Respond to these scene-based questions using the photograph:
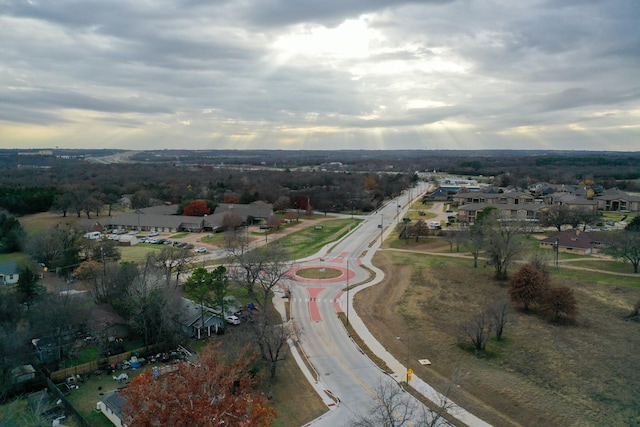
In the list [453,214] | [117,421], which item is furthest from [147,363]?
[453,214]

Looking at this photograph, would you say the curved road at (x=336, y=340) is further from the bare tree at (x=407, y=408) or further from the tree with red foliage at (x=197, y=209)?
the tree with red foliage at (x=197, y=209)

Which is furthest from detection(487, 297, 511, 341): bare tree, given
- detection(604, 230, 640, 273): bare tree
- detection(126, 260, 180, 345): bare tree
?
detection(604, 230, 640, 273): bare tree

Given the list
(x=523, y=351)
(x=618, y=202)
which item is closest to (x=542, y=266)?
(x=523, y=351)

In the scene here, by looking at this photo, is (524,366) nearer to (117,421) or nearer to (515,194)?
(117,421)

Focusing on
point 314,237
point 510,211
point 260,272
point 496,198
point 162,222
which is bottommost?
point 314,237

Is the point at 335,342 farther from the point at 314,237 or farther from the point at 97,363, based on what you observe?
the point at 314,237
